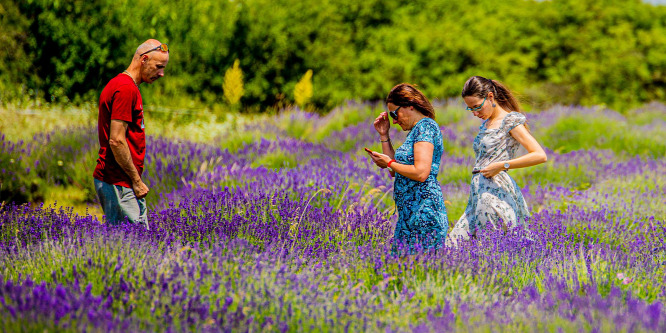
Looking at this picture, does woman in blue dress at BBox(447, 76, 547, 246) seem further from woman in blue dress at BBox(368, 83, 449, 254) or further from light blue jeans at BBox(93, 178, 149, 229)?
light blue jeans at BBox(93, 178, 149, 229)

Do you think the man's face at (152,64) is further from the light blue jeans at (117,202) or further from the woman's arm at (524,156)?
the woman's arm at (524,156)

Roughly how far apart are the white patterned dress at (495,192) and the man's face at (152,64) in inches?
84.2

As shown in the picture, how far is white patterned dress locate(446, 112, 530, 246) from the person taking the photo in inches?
146

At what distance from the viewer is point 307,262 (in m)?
3.29

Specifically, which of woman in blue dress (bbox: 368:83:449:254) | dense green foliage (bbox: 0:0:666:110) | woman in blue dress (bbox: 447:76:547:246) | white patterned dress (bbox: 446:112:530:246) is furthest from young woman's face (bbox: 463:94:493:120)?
dense green foliage (bbox: 0:0:666:110)

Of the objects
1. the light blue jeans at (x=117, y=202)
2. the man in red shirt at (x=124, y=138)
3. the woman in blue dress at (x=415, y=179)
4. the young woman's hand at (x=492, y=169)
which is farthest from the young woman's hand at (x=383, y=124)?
the light blue jeans at (x=117, y=202)

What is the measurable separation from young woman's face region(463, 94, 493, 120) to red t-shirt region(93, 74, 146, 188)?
6.85 ft

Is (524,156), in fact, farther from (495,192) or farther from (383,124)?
(383,124)

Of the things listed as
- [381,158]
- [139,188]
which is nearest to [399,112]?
[381,158]

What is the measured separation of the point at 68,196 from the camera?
5.80 metres

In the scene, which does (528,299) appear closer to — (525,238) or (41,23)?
(525,238)

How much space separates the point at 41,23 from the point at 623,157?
382 inches

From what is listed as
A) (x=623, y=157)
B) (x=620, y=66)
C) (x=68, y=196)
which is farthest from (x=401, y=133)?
(x=620, y=66)

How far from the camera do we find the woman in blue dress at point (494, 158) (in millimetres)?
3682
